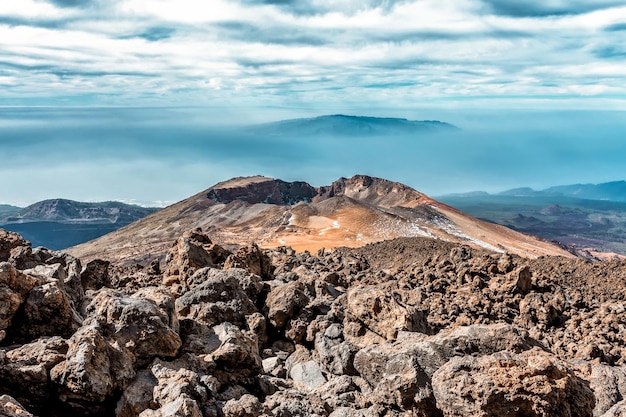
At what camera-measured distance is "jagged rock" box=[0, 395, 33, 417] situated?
574cm

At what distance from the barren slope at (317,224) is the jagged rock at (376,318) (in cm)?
4553

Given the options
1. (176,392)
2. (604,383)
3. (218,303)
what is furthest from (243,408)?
(604,383)

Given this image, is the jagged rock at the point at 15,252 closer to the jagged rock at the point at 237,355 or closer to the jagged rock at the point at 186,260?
the jagged rock at the point at 186,260

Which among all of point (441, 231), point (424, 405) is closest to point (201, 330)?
point (424, 405)

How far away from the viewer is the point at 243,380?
873 centimetres

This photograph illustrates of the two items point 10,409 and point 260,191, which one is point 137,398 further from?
point 260,191

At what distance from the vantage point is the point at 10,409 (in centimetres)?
595

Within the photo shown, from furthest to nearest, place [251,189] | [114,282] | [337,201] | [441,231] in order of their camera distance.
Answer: [251,189], [337,201], [441,231], [114,282]

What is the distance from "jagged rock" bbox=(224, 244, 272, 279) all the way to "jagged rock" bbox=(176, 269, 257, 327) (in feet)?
19.8

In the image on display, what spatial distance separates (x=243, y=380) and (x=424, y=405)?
3.18 m

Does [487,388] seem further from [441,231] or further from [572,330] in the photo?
[441,231]

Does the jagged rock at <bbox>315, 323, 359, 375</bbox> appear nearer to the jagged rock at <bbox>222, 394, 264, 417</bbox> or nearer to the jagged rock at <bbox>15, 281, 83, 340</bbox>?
the jagged rock at <bbox>222, 394, 264, 417</bbox>

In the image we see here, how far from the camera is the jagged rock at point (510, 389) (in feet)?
20.6

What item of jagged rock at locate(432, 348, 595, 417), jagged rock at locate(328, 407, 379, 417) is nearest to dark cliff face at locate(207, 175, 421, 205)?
jagged rock at locate(328, 407, 379, 417)
